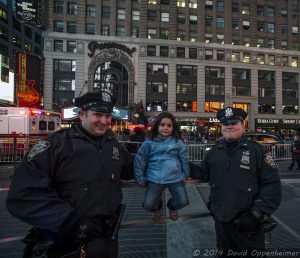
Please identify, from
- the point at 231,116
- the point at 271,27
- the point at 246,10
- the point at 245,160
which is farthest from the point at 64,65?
the point at 245,160

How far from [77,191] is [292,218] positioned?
4.39 m

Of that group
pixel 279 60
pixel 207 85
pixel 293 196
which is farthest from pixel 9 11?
pixel 293 196

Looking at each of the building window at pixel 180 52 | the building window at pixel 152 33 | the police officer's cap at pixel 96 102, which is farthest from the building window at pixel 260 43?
the police officer's cap at pixel 96 102

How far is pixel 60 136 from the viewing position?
250 cm

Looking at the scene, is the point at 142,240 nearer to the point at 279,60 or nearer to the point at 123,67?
the point at 123,67

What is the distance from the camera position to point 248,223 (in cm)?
277

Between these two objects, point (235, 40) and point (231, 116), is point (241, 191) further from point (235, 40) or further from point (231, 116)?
point (235, 40)

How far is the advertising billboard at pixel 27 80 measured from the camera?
25.2 metres

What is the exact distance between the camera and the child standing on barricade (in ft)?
11.6

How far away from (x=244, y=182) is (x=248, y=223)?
0.39 metres

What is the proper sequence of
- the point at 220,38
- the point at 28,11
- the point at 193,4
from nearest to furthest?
1. the point at 28,11
2. the point at 193,4
3. the point at 220,38

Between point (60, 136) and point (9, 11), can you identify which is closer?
point (60, 136)

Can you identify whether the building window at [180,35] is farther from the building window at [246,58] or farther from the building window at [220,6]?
the building window at [246,58]

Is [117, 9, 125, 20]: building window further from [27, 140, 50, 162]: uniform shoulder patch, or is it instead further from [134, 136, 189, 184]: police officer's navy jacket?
[27, 140, 50, 162]: uniform shoulder patch
